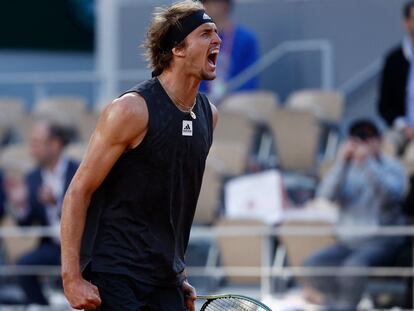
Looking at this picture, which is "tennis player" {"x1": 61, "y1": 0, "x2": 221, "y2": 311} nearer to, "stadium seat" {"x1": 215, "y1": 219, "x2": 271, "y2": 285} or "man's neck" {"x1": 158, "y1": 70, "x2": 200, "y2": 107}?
"man's neck" {"x1": 158, "y1": 70, "x2": 200, "y2": 107}

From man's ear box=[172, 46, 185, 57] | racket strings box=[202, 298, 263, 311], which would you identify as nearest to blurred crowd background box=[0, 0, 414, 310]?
racket strings box=[202, 298, 263, 311]

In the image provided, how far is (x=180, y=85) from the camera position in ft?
17.9

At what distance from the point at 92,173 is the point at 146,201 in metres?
0.27

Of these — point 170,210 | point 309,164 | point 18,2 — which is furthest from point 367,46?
point 170,210

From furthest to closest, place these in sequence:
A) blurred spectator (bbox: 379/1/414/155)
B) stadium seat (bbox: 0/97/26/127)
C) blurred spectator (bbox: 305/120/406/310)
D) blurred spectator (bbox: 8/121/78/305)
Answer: stadium seat (bbox: 0/97/26/127), blurred spectator (bbox: 379/1/414/155), blurred spectator (bbox: 8/121/78/305), blurred spectator (bbox: 305/120/406/310)

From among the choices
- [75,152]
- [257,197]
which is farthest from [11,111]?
[257,197]

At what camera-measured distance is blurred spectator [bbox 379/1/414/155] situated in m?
11.3

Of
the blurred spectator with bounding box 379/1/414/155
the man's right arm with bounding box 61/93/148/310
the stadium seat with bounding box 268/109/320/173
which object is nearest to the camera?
the man's right arm with bounding box 61/93/148/310

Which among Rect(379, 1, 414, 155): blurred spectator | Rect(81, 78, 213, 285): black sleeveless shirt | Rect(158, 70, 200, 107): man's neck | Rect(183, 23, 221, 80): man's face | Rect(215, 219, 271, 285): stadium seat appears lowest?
Rect(215, 219, 271, 285): stadium seat

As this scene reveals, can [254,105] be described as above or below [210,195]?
above

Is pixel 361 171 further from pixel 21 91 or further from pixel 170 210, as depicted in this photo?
pixel 21 91

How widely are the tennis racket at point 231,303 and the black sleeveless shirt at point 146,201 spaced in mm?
264

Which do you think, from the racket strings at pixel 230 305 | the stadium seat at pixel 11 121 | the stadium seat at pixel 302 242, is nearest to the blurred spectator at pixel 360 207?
the stadium seat at pixel 302 242

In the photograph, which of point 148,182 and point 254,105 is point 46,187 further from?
point 148,182
